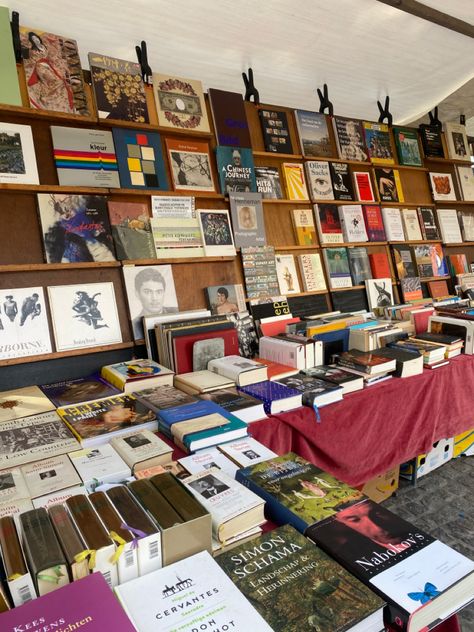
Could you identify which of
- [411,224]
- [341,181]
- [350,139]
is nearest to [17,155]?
[341,181]

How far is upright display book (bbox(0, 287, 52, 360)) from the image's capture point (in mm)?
1849

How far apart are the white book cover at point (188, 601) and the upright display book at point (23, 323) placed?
145cm

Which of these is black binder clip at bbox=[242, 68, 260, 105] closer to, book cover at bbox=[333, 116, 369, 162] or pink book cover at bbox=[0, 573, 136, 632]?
book cover at bbox=[333, 116, 369, 162]

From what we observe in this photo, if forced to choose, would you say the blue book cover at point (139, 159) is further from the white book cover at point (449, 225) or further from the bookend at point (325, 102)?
the white book cover at point (449, 225)

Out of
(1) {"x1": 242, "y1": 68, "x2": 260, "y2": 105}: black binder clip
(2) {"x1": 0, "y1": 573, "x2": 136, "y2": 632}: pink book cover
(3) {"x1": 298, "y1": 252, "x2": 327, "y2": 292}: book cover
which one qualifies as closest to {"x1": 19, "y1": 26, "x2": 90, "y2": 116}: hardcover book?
(1) {"x1": 242, "y1": 68, "x2": 260, "y2": 105}: black binder clip

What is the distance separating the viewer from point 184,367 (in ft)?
6.48

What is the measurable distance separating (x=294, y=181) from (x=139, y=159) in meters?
1.08

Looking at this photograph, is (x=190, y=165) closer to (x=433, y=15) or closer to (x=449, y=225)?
(x=433, y=15)

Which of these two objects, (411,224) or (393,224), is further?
(411,224)

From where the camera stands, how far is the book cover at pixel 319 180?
2.82 meters

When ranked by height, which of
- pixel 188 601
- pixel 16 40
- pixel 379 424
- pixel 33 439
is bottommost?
pixel 379 424

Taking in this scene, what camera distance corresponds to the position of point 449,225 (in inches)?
141

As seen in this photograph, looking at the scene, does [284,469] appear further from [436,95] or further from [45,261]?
[436,95]

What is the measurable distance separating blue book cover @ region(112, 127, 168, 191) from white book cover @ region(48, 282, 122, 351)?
1.91 feet
